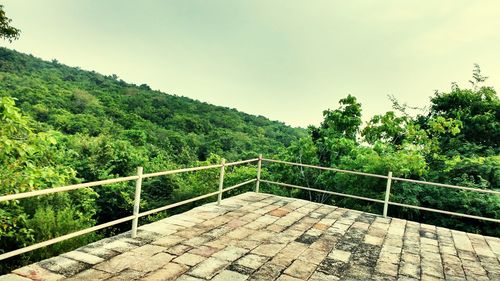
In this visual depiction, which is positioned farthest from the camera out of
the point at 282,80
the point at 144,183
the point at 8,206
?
the point at 282,80

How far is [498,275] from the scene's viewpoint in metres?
4.34

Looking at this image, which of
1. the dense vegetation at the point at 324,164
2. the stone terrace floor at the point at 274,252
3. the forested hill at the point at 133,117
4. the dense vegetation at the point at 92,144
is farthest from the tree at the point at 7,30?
the forested hill at the point at 133,117

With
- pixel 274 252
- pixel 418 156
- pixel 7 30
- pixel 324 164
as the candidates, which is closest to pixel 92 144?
pixel 7 30

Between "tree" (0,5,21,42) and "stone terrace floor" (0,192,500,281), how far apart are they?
709 centimetres

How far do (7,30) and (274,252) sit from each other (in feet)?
29.6

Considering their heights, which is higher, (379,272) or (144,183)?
(379,272)

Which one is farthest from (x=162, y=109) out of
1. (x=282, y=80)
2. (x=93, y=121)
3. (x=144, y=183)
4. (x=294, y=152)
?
(x=294, y=152)

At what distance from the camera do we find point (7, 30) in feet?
30.5

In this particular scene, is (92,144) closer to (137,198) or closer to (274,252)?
(137,198)

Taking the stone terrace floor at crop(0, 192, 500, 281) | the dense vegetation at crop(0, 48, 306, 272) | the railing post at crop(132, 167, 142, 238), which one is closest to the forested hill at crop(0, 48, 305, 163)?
the dense vegetation at crop(0, 48, 306, 272)

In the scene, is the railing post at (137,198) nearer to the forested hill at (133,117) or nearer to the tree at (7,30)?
the tree at (7,30)

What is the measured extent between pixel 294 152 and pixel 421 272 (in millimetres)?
8134

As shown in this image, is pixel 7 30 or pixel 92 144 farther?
pixel 92 144

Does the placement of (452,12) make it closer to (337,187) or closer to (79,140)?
(337,187)
